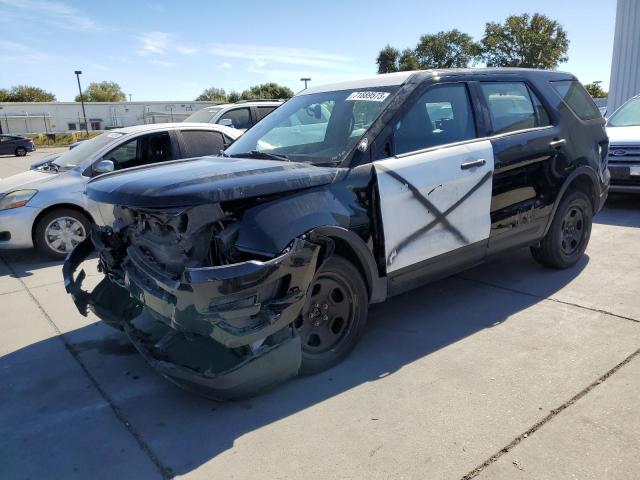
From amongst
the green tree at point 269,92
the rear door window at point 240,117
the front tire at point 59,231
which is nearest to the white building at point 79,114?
the green tree at point 269,92

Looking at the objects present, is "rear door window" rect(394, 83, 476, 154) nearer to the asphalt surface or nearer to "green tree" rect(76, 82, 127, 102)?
the asphalt surface

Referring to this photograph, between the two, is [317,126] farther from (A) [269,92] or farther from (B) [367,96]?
(A) [269,92]

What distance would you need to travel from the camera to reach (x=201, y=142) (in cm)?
728

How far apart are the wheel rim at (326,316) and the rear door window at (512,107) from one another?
1994mm

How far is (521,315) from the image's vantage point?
4270 millimetres

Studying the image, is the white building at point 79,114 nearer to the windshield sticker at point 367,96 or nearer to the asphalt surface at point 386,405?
the windshield sticker at point 367,96

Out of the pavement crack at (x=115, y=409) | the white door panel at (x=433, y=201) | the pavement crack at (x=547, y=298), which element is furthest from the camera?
the pavement crack at (x=547, y=298)

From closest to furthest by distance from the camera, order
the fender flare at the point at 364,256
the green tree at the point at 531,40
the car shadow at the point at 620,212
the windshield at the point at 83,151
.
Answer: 1. the fender flare at the point at 364,256
2. the windshield at the point at 83,151
3. the car shadow at the point at 620,212
4. the green tree at the point at 531,40

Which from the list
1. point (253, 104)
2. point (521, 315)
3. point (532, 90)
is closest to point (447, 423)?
point (521, 315)

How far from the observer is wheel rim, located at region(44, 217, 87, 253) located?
654cm

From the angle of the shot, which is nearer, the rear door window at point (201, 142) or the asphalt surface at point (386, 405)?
the asphalt surface at point (386, 405)

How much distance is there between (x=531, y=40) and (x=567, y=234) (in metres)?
57.8

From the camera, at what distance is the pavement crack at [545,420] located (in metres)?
2.49

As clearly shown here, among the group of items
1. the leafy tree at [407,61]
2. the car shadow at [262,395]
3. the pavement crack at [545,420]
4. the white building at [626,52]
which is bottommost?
the pavement crack at [545,420]
